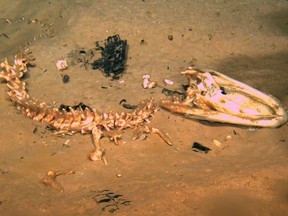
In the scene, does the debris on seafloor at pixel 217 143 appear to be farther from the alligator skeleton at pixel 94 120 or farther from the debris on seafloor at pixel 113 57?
the debris on seafloor at pixel 113 57

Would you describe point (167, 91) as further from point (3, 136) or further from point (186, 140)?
point (3, 136)

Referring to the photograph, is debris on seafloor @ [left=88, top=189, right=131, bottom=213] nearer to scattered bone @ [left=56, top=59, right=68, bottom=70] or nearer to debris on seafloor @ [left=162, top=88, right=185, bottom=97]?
debris on seafloor @ [left=162, top=88, right=185, bottom=97]

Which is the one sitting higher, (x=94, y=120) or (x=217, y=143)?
(x=94, y=120)

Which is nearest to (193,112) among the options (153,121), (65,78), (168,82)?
(153,121)

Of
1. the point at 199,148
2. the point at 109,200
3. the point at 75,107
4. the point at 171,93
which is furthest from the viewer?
the point at 171,93

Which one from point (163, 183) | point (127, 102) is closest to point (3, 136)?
point (127, 102)

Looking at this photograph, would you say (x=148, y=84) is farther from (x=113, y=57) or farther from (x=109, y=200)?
(x=109, y=200)
